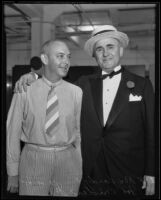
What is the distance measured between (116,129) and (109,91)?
316mm

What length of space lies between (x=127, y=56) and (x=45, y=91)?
73 centimetres

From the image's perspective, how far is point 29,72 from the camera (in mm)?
2588

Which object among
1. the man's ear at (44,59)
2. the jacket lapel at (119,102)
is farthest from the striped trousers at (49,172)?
the man's ear at (44,59)

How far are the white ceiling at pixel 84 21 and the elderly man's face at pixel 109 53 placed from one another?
0.41ft

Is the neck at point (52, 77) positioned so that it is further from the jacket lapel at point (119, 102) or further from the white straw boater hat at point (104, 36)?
the jacket lapel at point (119, 102)

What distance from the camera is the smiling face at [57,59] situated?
8.34ft

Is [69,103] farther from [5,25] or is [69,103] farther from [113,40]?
[5,25]

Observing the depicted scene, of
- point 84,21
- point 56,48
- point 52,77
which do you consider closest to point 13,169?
point 52,77

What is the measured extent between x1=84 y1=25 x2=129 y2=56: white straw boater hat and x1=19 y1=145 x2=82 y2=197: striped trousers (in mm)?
845

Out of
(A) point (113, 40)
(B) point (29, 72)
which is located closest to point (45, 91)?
(B) point (29, 72)

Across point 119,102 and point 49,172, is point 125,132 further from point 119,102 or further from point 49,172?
point 49,172

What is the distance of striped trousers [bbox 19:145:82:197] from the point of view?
2518 mm

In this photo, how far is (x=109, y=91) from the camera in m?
2.56

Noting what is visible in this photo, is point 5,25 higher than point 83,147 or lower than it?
higher
